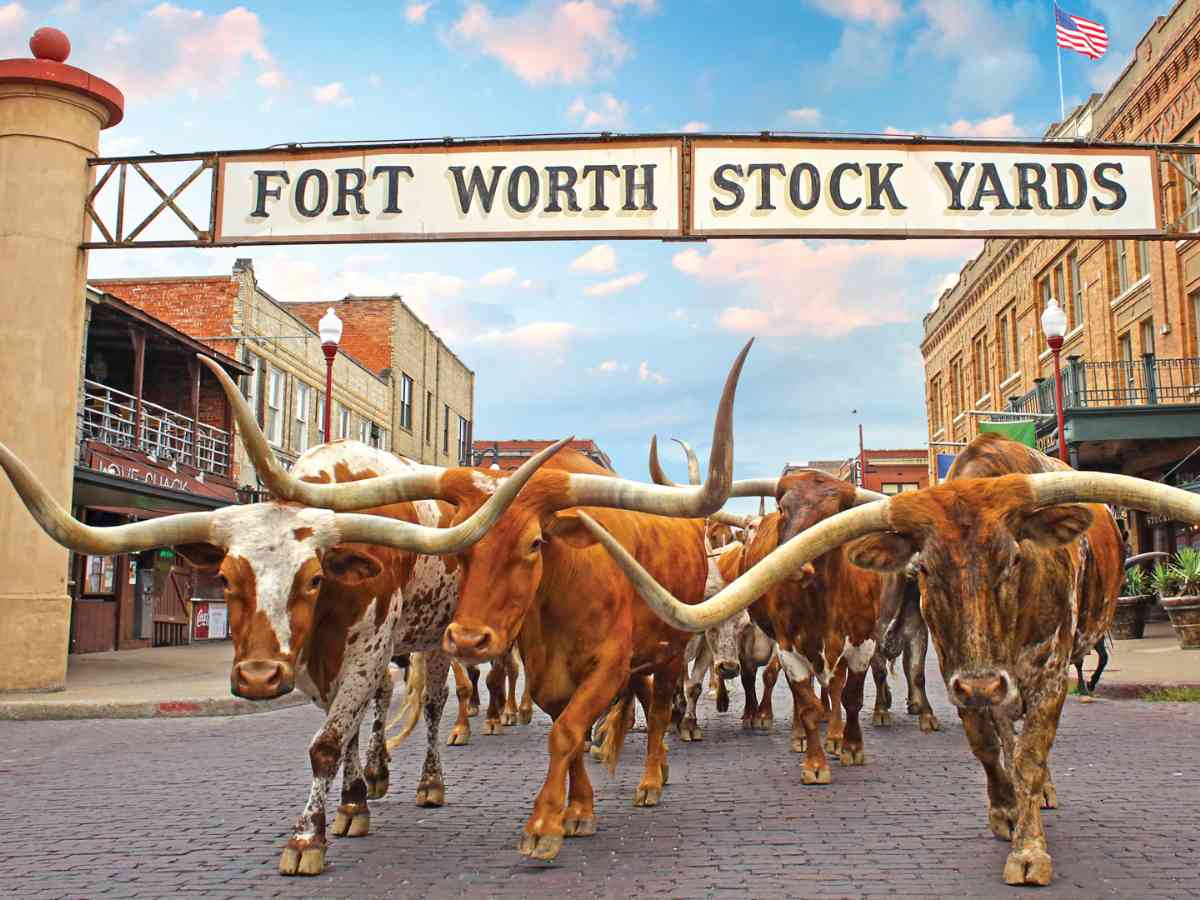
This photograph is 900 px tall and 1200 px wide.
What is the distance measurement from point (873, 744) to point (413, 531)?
5228 millimetres

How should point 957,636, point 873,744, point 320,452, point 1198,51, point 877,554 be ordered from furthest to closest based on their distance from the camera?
point 1198,51, point 873,744, point 320,452, point 877,554, point 957,636

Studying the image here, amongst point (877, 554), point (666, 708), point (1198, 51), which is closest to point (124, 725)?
point (666, 708)

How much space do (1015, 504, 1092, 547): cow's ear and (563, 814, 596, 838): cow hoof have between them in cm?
270

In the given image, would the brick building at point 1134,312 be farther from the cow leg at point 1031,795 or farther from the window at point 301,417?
the window at point 301,417

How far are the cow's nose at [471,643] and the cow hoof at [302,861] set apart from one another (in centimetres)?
116

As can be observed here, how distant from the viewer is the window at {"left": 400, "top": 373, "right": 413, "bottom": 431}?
132 feet

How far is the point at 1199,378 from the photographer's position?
76.1 ft

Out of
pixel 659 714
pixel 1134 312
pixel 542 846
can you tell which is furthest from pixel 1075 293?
pixel 542 846

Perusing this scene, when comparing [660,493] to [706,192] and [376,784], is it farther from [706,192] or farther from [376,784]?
[706,192]

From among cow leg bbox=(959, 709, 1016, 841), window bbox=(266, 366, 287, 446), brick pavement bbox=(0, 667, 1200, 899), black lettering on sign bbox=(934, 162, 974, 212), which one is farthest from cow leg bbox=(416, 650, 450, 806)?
window bbox=(266, 366, 287, 446)

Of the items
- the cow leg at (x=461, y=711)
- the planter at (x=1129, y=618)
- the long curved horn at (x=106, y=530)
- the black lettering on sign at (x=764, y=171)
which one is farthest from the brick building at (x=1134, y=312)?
the long curved horn at (x=106, y=530)

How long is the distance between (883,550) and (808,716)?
281 cm

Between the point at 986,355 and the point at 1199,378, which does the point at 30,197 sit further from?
the point at 986,355

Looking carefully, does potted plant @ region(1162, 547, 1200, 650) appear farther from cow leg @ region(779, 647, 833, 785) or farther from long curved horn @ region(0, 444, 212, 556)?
long curved horn @ region(0, 444, 212, 556)
